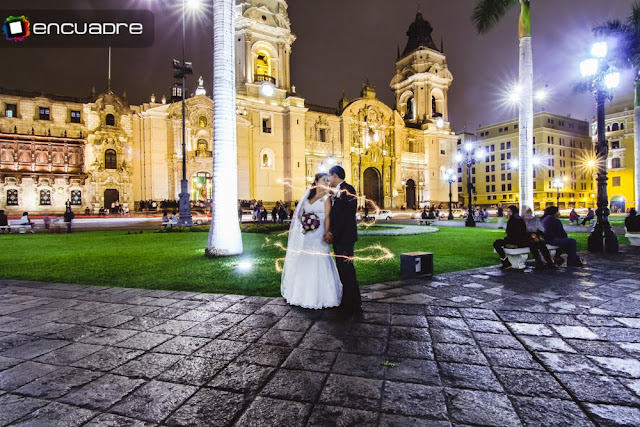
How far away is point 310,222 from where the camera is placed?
15.5 ft

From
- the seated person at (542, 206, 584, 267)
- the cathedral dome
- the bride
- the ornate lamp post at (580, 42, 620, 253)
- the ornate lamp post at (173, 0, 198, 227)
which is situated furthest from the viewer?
the cathedral dome

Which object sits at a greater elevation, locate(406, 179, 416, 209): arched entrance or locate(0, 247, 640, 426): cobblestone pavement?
locate(406, 179, 416, 209): arched entrance

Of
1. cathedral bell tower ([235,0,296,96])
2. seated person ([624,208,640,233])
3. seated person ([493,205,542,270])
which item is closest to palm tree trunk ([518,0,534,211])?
seated person ([624,208,640,233])

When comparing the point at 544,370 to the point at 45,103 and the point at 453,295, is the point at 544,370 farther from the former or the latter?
the point at 45,103

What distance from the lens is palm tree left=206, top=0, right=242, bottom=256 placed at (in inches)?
360

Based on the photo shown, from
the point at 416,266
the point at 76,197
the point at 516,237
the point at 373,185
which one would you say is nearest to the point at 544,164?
the point at 373,185

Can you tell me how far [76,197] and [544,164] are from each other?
242 feet

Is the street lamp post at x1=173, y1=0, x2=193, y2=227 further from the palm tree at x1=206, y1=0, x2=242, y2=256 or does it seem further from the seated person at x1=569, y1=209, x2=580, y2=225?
the seated person at x1=569, y1=209, x2=580, y2=225

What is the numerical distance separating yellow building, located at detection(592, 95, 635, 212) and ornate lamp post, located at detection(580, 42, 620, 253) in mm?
54663

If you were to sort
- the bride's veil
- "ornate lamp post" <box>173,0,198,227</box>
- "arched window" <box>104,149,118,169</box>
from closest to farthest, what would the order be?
the bride's veil → "ornate lamp post" <box>173,0,198,227</box> → "arched window" <box>104,149,118,169</box>

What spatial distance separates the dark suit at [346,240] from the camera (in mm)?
4488

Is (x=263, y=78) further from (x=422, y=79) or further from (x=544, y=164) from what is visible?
(x=544, y=164)
